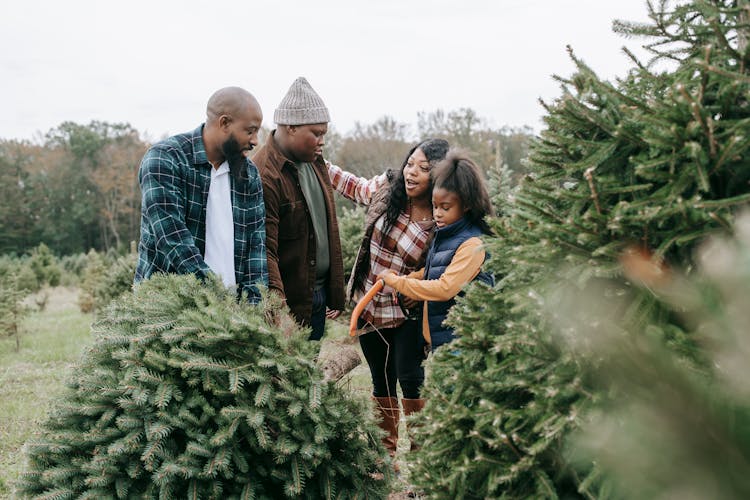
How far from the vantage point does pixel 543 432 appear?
182 centimetres

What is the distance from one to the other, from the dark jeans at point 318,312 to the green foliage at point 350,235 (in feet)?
14.2

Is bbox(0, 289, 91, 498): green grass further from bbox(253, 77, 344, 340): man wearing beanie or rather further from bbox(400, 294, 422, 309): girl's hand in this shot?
bbox(400, 294, 422, 309): girl's hand

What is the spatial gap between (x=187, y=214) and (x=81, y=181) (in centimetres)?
4777

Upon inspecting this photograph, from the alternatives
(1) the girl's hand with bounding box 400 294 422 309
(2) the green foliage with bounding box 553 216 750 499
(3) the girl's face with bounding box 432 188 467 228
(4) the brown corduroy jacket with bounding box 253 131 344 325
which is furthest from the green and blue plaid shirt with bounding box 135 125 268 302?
(2) the green foliage with bounding box 553 216 750 499

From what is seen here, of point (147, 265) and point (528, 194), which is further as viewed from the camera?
point (147, 265)

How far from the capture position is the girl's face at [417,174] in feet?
13.1

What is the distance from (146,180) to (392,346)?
1972 mm

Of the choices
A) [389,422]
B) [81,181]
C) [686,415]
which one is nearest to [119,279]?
[389,422]

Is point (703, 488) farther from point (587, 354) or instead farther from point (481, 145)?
point (481, 145)

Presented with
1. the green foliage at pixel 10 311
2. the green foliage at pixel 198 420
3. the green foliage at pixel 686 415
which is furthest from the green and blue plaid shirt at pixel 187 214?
the green foliage at pixel 10 311

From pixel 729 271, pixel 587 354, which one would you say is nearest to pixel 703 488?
pixel 729 271

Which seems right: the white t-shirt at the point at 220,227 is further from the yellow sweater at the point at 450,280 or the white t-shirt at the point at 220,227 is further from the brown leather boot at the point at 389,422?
the brown leather boot at the point at 389,422

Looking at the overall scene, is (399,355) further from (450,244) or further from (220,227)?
(220,227)

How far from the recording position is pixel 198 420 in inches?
102
